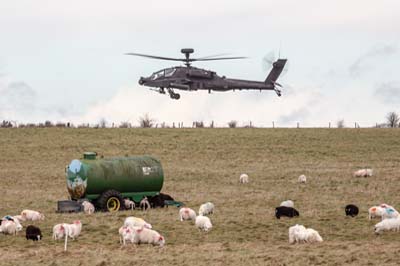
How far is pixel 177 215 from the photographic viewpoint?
3089 cm

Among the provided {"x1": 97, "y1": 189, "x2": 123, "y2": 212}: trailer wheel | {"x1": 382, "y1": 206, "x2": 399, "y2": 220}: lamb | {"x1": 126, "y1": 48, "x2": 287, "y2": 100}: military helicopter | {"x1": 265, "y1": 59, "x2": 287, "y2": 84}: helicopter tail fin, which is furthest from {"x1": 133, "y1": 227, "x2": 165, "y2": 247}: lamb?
{"x1": 265, "y1": 59, "x2": 287, "y2": 84}: helicopter tail fin

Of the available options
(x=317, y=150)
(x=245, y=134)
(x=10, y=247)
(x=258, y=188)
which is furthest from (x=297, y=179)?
(x=245, y=134)

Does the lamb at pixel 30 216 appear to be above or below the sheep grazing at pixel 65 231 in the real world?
above

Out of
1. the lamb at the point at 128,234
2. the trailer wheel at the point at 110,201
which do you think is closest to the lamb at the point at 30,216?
the trailer wheel at the point at 110,201

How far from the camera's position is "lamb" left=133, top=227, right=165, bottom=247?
23.6m

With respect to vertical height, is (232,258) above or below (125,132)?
below

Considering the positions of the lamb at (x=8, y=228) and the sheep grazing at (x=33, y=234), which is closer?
the sheep grazing at (x=33, y=234)

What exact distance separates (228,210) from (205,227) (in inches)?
231

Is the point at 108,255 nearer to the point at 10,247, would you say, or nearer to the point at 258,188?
the point at 10,247

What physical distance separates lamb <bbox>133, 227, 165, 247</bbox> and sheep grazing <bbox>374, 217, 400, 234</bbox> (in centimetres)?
620

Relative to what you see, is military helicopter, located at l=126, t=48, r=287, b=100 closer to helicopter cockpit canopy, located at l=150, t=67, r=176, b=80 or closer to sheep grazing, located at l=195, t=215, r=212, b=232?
helicopter cockpit canopy, located at l=150, t=67, r=176, b=80

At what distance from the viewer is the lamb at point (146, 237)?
23.6m

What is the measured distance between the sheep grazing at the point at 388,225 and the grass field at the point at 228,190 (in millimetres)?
357

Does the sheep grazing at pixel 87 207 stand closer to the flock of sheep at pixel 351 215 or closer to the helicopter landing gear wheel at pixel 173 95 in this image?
the flock of sheep at pixel 351 215
